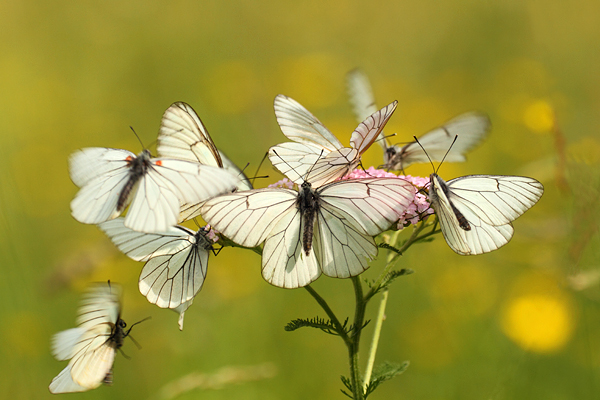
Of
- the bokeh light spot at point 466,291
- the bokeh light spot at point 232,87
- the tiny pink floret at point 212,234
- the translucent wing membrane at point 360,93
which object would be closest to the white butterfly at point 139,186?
the tiny pink floret at point 212,234

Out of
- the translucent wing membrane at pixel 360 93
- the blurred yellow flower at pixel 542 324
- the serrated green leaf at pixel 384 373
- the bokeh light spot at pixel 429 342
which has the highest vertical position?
the translucent wing membrane at pixel 360 93

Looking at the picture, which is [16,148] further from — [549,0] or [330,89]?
[549,0]

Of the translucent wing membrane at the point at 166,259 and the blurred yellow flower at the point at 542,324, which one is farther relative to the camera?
the blurred yellow flower at the point at 542,324

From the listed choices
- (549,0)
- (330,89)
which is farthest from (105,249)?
(549,0)

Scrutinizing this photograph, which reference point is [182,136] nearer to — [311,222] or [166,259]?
[166,259]

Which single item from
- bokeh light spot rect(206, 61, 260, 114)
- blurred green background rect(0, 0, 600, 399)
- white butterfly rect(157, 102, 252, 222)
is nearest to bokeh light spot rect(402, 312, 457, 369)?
blurred green background rect(0, 0, 600, 399)

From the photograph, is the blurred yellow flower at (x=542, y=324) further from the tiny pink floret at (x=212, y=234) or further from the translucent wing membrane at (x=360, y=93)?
the tiny pink floret at (x=212, y=234)

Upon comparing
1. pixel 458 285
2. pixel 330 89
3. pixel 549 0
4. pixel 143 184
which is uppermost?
pixel 549 0

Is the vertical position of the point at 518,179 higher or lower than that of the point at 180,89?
lower
